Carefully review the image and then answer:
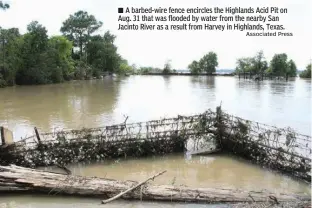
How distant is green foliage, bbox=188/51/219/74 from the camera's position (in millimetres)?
97500

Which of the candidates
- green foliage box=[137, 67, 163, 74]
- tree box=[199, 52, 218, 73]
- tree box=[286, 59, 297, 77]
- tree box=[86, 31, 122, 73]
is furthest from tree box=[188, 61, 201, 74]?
tree box=[86, 31, 122, 73]

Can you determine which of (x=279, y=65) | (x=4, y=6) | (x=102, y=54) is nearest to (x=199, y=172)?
(x=4, y=6)

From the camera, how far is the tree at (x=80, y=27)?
68.0 metres

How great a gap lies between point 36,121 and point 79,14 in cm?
5636

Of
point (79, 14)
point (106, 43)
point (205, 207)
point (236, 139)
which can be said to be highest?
point (79, 14)

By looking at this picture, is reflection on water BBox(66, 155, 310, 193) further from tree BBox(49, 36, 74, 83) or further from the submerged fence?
tree BBox(49, 36, 74, 83)

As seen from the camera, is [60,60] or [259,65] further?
[259,65]

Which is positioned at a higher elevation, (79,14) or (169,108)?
(79,14)

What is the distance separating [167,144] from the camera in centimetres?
1062

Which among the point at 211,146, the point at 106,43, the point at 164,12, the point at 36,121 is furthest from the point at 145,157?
the point at 106,43

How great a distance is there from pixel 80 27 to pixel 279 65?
4388cm

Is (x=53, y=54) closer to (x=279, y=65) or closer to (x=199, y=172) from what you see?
(x=199, y=172)

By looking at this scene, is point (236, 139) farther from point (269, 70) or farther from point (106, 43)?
point (269, 70)

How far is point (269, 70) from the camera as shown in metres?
74.2
